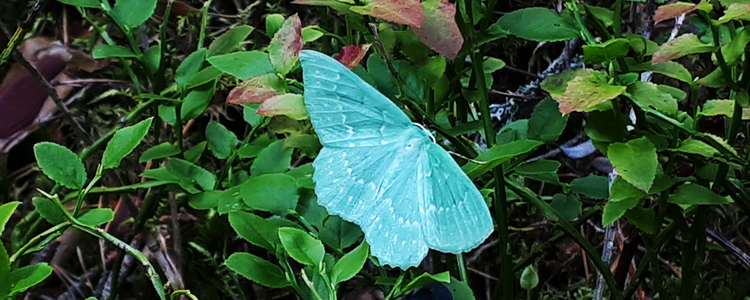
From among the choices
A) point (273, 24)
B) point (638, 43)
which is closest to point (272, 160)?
point (273, 24)

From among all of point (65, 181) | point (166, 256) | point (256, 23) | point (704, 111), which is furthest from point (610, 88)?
point (256, 23)

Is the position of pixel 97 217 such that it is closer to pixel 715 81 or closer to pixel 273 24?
pixel 273 24

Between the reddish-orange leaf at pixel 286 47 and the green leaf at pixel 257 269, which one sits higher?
the reddish-orange leaf at pixel 286 47

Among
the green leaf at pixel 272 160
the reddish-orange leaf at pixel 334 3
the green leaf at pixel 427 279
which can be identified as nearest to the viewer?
the green leaf at pixel 427 279

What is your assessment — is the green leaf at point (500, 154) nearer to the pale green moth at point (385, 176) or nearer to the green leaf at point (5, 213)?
the pale green moth at point (385, 176)

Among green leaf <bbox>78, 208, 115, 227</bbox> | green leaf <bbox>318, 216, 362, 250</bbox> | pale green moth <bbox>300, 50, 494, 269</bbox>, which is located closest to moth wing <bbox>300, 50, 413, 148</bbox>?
pale green moth <bbox>300, 50, 494, 269</bbox>

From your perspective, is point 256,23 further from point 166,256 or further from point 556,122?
point 556,122

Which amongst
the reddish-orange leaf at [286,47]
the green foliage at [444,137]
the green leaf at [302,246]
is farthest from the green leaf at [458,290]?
the reddish-orange leaf at [286,47]
